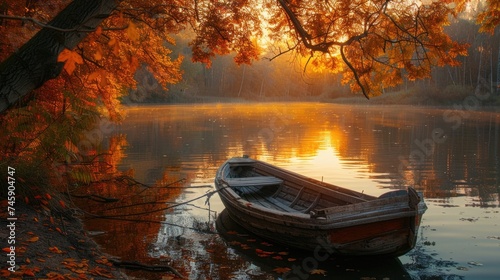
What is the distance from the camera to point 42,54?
5543 millimetres

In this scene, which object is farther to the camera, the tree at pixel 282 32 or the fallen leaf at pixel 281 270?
the fallen leaf at pixel 281 270

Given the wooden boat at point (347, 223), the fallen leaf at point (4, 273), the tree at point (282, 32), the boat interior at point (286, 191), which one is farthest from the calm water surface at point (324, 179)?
→ the tree at point (282, 32)

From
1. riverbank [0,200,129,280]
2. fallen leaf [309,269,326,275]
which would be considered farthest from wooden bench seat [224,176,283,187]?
fallen leaf [309,269,326,275]

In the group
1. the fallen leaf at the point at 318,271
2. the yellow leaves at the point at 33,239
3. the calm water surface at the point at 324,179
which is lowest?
the fallen leaf at the point at 318,271

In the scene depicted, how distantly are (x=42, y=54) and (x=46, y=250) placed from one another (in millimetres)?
2475

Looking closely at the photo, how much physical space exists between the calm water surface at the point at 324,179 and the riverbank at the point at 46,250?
673 millimetres

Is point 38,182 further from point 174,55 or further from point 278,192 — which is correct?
point 174,55

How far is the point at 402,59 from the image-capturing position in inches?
380

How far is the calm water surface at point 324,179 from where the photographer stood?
7.71 meters

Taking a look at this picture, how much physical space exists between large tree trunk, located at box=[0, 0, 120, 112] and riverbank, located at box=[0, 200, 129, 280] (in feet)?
5.52

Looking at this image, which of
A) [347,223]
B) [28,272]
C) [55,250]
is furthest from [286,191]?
[28,272]

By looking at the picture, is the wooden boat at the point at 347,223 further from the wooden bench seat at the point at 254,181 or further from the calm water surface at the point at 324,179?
the wooden bench seat at the point at 254,181

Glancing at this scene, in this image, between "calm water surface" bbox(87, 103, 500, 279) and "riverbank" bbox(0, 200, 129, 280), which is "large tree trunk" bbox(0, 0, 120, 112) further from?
"calm water surface" bbox(87, 103, 500, 279)

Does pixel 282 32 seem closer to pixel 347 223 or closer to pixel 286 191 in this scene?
pixel 286 191
